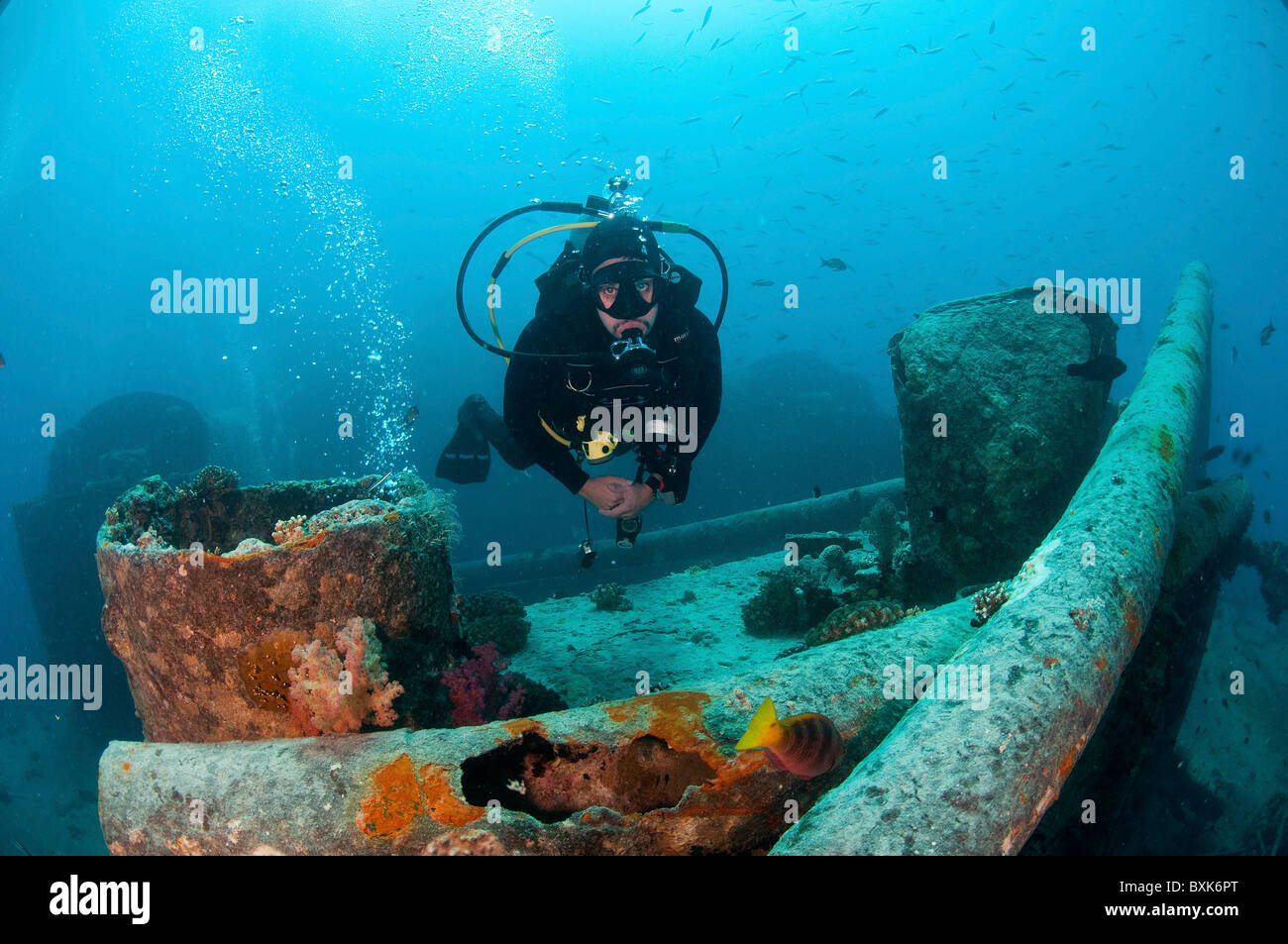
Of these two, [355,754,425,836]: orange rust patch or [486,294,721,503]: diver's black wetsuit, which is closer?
[355,754,425,836]: orange rust patch

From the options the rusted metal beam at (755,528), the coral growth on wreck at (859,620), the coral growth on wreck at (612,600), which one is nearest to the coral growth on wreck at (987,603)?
the coral growth on wreck at (859,620)

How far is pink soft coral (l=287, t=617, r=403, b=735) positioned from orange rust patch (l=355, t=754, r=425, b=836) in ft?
1.42

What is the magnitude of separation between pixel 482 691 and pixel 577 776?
1.01 m

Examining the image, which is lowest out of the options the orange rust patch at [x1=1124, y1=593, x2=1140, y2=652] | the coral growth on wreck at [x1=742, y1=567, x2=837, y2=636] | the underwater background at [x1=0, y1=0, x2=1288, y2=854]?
the coral growth on wreck at [x1=742, y1=567, x2=837, y2=636]

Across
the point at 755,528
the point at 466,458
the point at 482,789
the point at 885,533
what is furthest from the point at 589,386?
the point at 755,528

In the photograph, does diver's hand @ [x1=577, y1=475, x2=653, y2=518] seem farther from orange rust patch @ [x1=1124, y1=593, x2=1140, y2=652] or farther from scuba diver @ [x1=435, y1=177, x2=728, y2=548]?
orange rust patch @ [x1=1124, y1=593, x2=1140, y2=652]

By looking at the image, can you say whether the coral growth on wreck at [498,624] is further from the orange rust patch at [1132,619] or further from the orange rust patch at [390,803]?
the orange rust patch at [1132,619]

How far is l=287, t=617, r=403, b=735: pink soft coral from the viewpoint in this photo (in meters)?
2.72

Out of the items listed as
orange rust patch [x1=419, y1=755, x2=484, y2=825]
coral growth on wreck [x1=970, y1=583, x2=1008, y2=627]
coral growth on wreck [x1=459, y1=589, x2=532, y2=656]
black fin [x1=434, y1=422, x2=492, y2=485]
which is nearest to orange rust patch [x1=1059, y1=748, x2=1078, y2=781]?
coral growth on wreck [x1=970, y1=583, x2=1008, y2=627]

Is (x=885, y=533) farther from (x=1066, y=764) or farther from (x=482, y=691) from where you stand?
(x=482, y=691)

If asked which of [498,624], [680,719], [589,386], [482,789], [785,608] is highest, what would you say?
[589,386]

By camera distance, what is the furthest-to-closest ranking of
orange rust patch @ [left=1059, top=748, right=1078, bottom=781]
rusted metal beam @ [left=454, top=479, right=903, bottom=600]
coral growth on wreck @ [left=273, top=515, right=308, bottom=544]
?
rusted metal beam @ [left=454, top=479, right=903, bottom=600]
coral growth on wreck @ [left=273, top=515, right=308, bottom=544]
orange rust patch @ [left=1059, top=748, right=1078, bottom=781]

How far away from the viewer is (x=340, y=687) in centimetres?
273

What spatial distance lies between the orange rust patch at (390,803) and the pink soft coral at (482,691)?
29.3 inches
